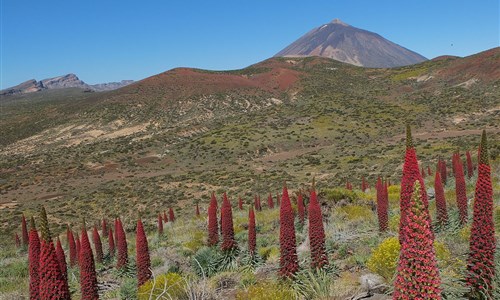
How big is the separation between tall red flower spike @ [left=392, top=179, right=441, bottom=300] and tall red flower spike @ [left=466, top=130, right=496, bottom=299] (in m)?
1.41

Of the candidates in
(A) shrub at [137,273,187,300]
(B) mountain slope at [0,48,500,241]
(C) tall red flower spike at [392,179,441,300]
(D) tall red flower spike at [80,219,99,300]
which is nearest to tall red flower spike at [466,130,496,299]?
(C) tall red flower spike at [392,179,441,300]

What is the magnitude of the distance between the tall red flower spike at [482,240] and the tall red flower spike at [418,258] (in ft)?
4.63

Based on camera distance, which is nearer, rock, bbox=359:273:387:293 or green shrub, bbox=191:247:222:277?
rock, bbox=359:273:387:293

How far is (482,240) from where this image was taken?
394 centimetres

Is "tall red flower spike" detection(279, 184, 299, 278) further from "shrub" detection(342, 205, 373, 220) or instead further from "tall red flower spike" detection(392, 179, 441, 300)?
"shrub" detection(342, 205, 373, 220)

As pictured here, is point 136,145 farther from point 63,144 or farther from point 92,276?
point 92,276

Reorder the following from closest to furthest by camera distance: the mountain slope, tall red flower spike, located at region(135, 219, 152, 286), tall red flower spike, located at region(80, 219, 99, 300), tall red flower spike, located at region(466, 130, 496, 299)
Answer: tall red flower spike, located at region(466, 130, 496, 299) → tall red flower spike, located at region(80, 219, 99, 300) → tall red flower spike, located at region(135, 219, 152, 286) → the mountain slope

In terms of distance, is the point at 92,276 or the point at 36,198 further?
the point at 36,198

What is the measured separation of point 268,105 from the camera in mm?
84000

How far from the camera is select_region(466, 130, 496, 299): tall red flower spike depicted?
12.8 ft

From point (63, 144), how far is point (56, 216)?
125ft

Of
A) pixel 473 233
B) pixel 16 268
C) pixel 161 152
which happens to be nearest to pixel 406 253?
pixel 473 233

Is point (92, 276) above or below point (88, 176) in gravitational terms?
above

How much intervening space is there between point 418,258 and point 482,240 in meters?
1.63
